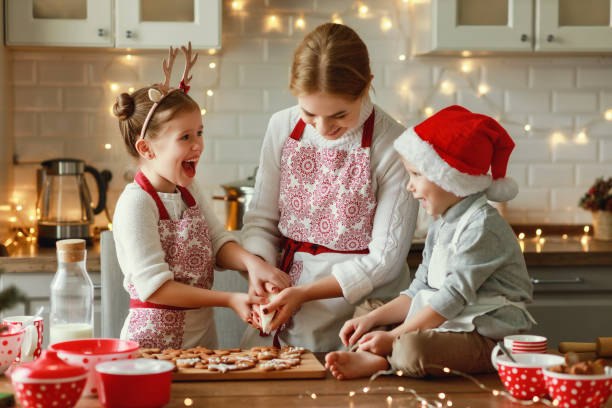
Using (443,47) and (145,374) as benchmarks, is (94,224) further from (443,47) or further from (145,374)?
(145,374)

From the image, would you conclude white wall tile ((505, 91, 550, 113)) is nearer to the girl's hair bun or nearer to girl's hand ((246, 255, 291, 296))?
girl's hand ((246, 255, 291, 296))

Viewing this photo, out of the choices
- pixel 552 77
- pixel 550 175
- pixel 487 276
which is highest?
pixel 552 77

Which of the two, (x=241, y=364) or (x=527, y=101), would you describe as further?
(x=527, y=101)

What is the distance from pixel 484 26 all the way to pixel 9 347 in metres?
2.33

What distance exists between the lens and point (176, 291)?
1.92 meters

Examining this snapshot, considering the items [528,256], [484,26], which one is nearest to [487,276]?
[528,256]

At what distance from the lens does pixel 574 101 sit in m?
3.58

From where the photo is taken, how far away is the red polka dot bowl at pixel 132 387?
1243mm

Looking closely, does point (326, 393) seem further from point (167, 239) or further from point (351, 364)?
point (167, 239)

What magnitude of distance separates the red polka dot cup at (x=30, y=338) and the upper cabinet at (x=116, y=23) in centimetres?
168

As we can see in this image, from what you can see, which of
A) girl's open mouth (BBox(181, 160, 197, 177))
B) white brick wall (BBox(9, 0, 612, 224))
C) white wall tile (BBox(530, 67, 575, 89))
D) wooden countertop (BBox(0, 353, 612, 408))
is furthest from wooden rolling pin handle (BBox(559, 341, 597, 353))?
white wall tile (BBox(530, 67, 575, 89))

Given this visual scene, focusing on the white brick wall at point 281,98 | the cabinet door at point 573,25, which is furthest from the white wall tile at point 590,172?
the cabinet door at point 573,25

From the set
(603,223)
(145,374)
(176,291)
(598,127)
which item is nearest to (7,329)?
(145,374)

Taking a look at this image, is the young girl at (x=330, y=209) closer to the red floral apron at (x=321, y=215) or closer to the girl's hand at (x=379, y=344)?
the red floral apron at (x=321, y=215)
